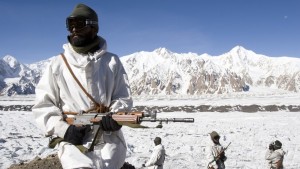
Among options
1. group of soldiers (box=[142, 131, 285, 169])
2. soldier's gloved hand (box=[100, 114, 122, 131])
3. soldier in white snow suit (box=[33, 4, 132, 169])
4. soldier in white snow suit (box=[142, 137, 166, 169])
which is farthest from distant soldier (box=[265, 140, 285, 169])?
soldier's gloved hand (box=[100, 114, 122, 131])

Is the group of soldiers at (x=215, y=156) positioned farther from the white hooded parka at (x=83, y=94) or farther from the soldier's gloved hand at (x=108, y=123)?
the soldier's gloved hand at (x=108, y=123)

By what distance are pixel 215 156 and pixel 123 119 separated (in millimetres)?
6164

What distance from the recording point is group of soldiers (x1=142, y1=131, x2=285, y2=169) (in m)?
8.55

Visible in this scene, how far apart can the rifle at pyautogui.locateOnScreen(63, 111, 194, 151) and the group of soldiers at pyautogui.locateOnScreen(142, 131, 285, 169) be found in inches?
234

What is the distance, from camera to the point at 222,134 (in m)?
21.5

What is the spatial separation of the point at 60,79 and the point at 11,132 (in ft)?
60.4

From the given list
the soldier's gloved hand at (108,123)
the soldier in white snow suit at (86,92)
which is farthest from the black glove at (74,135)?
the soldier's gloved hand at (108,123)

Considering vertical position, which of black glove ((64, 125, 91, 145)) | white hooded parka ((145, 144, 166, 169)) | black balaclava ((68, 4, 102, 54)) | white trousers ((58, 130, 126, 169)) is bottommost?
white hooded parka ((145, 144, 166, 169))

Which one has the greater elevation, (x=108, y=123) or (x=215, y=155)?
(x=108, y=123)

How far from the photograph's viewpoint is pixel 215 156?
28.0 ft

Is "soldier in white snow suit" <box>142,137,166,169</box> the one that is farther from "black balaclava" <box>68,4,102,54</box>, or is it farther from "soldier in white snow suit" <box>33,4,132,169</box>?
"black balaclava" <box>68,4,102,54</box>

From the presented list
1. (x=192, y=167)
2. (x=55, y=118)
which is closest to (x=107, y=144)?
(x=55, y=118)

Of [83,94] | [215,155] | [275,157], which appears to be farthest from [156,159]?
[83,94]

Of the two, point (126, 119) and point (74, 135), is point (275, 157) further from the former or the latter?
point (74, 135)
